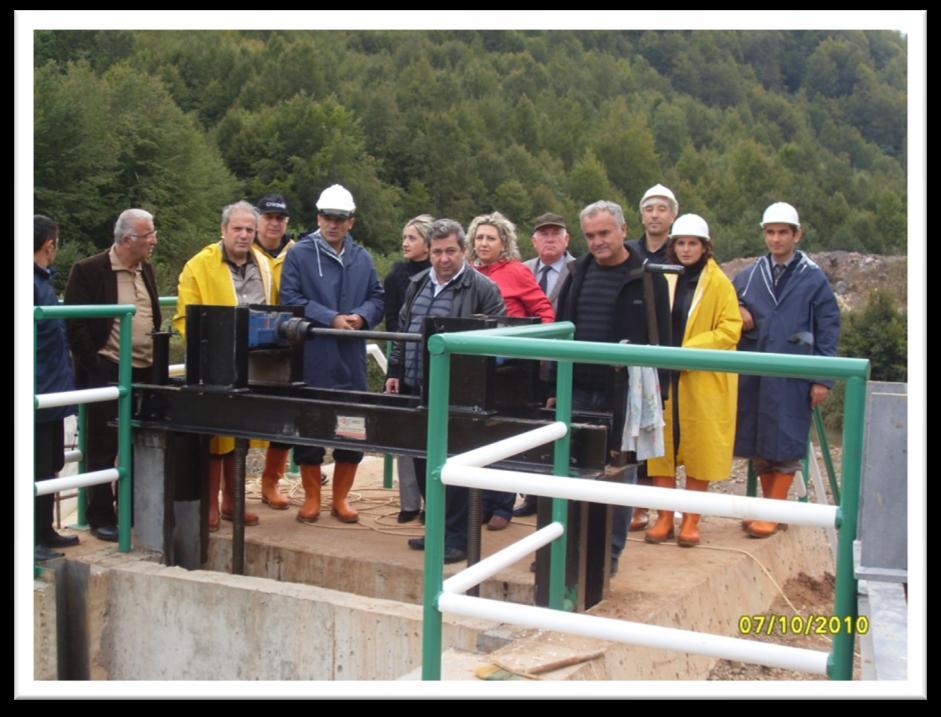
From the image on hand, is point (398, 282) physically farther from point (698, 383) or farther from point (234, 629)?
point (234, 629)

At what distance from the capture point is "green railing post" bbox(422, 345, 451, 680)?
3293 mm

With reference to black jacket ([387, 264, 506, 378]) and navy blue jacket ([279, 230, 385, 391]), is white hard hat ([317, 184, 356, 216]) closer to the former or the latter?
navy blue jacket ([279, 230, 385, 391])

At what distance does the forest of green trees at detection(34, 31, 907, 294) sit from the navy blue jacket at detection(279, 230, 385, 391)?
2144 cm

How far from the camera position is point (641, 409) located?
5027 millimetres

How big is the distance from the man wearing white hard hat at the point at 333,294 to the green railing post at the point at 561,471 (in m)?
1.62

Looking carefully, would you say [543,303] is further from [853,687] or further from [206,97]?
[206,97]

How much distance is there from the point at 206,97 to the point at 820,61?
49468 mm

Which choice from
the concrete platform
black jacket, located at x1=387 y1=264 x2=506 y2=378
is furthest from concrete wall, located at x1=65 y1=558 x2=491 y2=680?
black jacket, located at x1=387 y1=264 x2=506 y2=378

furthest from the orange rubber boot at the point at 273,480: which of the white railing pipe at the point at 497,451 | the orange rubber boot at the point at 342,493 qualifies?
the white railing pipe at the point at 497,451

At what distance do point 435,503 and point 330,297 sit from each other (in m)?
2.65

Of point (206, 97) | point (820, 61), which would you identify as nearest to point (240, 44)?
point (206, 97)

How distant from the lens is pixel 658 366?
2.87m

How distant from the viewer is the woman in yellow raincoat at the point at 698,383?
552cm

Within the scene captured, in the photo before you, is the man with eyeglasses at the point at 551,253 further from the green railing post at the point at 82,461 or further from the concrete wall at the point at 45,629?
the concrete wall at the point at 45,629
